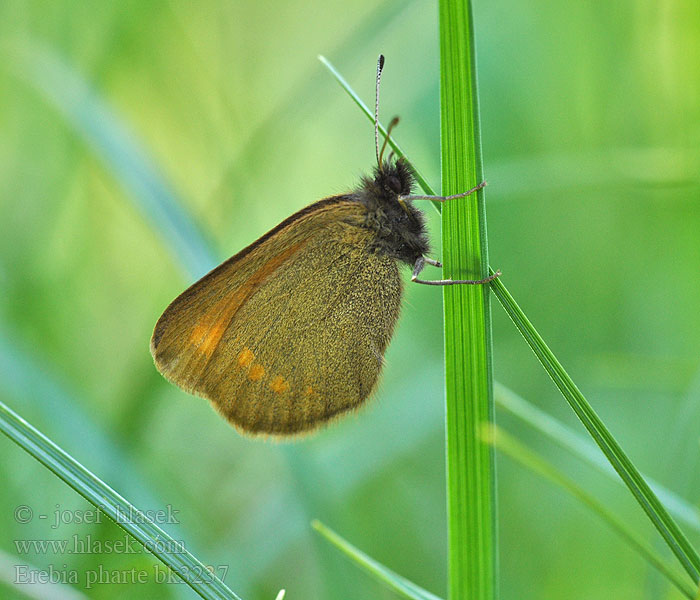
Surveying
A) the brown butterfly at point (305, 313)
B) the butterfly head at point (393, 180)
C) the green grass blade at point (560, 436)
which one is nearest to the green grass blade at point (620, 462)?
the green grass blade at point (560, 436)

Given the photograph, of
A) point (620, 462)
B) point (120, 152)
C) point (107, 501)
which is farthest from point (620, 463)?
point (120, 152)

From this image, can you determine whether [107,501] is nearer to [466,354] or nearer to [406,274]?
[466,354]

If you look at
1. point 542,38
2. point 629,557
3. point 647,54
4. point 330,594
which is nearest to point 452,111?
→ point 330,594

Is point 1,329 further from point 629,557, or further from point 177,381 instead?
point 629,557

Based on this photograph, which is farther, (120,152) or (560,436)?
(120,152)

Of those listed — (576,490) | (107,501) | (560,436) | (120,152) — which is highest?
(120,152)

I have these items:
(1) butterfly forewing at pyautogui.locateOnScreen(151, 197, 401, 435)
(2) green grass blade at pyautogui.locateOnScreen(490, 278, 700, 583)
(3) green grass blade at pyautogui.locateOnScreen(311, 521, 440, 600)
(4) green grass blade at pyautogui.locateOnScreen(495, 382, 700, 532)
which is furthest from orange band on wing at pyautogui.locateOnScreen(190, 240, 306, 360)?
(2) green grass blade at pyautogui.locateOnScreen(490, 278, 700, 583)

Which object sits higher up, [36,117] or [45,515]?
[36,117]
